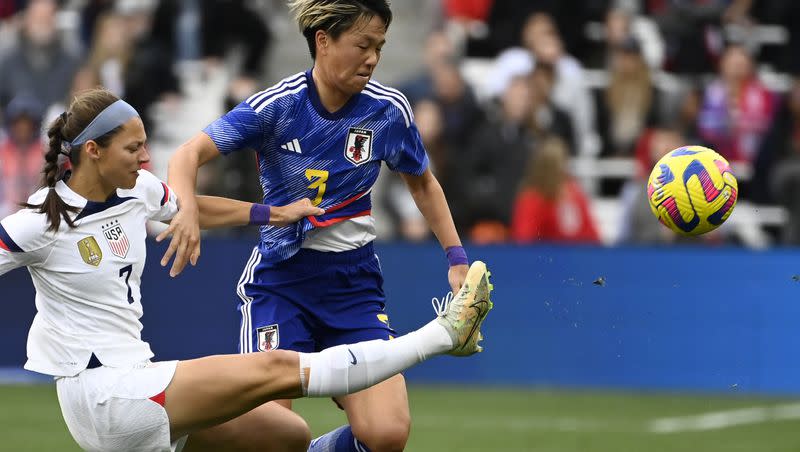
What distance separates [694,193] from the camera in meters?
6.62

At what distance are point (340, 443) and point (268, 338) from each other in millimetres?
569

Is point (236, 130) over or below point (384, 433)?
over

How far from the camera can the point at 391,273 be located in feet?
39.7

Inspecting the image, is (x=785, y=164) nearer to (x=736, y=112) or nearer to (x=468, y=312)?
(x=736, y=112)

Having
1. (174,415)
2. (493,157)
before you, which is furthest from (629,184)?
(174,415)

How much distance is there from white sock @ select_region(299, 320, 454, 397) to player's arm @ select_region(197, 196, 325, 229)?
67cm

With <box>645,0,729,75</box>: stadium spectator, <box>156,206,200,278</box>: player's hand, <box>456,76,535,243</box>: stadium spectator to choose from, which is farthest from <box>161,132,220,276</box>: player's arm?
<box>645,0,729,75</box>: stadium spectator

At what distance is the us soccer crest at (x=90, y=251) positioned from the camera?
218 inches

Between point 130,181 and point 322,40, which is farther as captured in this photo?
point 322,40

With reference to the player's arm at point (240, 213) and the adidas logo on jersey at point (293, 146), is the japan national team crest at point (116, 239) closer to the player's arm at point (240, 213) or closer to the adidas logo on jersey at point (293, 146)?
the player's arm at point (240, 213)

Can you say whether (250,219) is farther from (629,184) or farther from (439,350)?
(629,184)

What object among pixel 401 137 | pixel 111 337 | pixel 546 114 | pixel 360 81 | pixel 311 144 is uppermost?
pixel 360 81

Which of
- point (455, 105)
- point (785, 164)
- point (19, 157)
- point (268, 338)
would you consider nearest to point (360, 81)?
point (268, 338)

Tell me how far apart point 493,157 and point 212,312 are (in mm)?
2927
